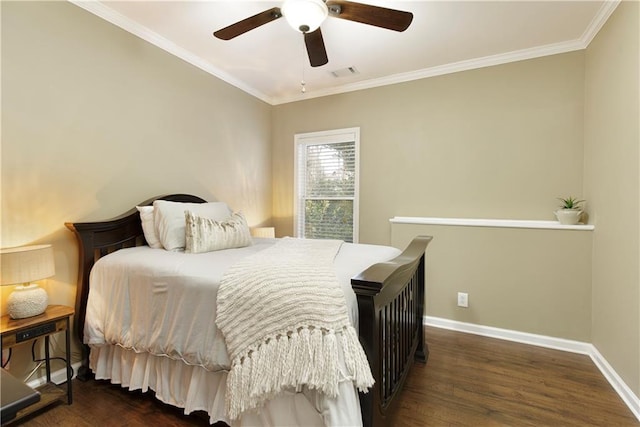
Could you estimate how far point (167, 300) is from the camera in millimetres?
1665

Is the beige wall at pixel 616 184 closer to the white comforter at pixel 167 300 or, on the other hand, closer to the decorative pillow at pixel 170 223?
the white comforter at pixel 167 300

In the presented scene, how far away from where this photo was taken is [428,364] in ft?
7.67

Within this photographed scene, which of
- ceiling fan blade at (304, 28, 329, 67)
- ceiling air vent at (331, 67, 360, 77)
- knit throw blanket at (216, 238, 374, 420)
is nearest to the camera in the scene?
knit throw blanket at (216, 238, 374, 420)

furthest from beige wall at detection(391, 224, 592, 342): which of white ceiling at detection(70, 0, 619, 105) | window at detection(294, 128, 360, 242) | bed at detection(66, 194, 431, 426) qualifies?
white ceiling at detection(70, 0, 619, 105)

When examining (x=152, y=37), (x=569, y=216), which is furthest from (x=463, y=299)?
(x=152, y=37)

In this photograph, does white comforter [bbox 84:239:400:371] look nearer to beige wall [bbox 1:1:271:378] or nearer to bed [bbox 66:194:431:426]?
bed [bbox 66:194:431:426]

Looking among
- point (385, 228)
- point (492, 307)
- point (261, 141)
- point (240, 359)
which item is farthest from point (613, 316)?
point (261, 141)

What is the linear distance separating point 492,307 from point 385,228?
131 centimetres

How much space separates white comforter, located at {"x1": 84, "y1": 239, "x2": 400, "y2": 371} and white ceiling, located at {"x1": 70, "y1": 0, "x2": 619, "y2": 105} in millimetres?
1823

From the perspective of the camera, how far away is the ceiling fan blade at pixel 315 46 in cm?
201

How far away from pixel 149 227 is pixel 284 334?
63.2 inches

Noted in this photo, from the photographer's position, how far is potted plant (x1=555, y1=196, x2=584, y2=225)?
259cm

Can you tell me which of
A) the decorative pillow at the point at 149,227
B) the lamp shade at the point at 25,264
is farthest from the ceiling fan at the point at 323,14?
the lamp shade at the point at 25,264

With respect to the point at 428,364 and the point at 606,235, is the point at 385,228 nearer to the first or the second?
the point at 428,364
